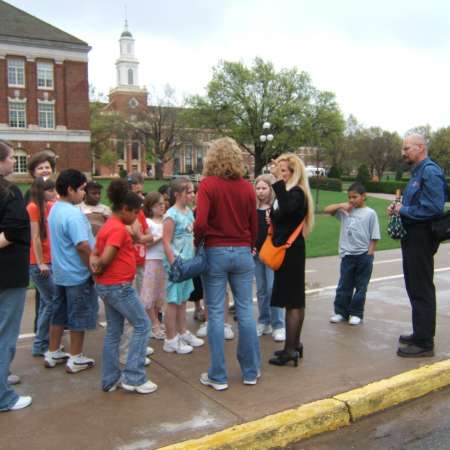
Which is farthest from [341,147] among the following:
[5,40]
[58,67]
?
[5,40]

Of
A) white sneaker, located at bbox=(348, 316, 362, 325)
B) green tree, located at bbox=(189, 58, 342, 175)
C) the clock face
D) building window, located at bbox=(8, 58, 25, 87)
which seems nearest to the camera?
white sneaker, located at bbox=(348, 316, 362, 325)

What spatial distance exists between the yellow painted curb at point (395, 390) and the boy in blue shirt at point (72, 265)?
7.45ft

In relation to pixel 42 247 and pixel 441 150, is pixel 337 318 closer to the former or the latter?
pixel 42 247

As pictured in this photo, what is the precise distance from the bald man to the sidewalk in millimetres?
268

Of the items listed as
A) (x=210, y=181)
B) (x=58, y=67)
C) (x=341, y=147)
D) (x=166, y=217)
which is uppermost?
(x=58, y=67)

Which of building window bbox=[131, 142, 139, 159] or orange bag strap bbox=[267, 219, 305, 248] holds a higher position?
building window bbox=[131, 142, 139, 159]

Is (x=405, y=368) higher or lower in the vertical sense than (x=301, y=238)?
lower

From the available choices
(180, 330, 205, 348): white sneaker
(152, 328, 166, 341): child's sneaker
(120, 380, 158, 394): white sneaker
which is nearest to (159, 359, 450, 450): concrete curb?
(120, 380, 158, 394): white sneaker

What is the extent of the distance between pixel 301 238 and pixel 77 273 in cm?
202

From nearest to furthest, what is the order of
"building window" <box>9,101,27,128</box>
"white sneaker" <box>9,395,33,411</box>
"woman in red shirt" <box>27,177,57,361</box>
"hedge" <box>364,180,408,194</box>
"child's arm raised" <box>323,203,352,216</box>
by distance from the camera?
1. "white sneaker" <box>9,395,33,411</box>
2. "woman in red shirt" <box>27,177,57,361</box>
3. "child's arm raised" <box>323,203,352,216</box>
4. "building window" <box>9,101,27,128</box>
5. "hedge" <box>364,180,408,194</box>

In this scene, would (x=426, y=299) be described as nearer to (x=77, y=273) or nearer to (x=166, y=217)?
(x=166, y=217)

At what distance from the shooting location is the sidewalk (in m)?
3.41

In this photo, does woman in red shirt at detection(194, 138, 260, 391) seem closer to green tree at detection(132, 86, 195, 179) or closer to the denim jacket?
the denim jacket

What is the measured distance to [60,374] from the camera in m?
4.48
